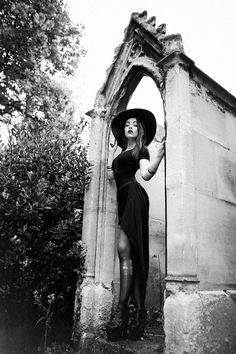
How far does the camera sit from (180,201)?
2.75 metres

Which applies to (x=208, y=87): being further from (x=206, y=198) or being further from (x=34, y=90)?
(x=34, y=90)

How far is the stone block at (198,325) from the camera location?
7.82 feet

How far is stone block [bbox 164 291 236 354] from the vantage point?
93.9 inches

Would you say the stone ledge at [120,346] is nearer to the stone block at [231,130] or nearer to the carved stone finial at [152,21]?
the stone block at [231,130]

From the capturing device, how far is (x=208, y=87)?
3.53 metres

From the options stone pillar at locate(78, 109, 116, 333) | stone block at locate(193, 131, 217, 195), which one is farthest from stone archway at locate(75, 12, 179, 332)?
stone block at locate(193, 131, 217, 195)

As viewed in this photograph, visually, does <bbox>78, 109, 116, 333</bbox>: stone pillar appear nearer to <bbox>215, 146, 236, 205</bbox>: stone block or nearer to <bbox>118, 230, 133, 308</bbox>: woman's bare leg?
<bbox>118, 230, 133, 308</bbox>: woman's bare leg

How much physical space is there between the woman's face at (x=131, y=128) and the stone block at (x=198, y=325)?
6.67 feet

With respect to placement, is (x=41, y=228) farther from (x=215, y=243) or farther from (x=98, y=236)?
(x=215, y=243)

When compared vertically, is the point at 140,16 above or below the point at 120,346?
above

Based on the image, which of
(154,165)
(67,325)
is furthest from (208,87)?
(67,325)

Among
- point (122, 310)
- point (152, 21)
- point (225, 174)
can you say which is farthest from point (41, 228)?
point (152, 21)

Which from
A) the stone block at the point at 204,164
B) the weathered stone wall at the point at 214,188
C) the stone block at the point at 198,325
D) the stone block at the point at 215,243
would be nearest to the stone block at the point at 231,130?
the weathered stone wall at the point at 214,188

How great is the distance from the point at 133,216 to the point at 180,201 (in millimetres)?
867
